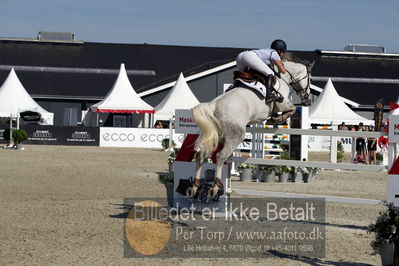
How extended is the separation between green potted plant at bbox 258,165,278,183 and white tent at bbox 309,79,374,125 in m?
20.2

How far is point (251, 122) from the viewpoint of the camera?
31.7 feet

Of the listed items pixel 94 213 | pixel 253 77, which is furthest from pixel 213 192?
pixel 94 213

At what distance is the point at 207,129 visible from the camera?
30.5 feet

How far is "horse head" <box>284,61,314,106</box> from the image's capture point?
10266 mm

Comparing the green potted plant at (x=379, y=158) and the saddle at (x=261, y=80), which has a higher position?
the saddle at (x=261, y=80)

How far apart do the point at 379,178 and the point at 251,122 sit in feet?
36.4

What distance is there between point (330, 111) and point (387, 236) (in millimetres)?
31331

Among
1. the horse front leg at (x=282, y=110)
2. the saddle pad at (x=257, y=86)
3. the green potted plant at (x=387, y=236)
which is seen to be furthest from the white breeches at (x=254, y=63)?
the green potted plant at (x=387, y=236)

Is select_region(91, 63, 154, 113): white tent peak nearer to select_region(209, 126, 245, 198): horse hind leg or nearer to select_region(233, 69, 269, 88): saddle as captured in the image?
select_region(233, 69, 269, 88): saddle

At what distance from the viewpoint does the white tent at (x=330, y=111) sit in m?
37.7

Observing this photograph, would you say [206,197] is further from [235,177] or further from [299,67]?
[235,177]

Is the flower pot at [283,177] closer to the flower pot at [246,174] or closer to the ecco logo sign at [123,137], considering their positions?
the flower pot at [246,174]

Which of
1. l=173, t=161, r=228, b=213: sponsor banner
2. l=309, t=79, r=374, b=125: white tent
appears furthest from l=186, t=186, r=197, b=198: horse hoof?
l=309, t=79, r=374, b=125: white tent

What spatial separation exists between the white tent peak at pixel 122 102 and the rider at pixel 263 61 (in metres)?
28.4
